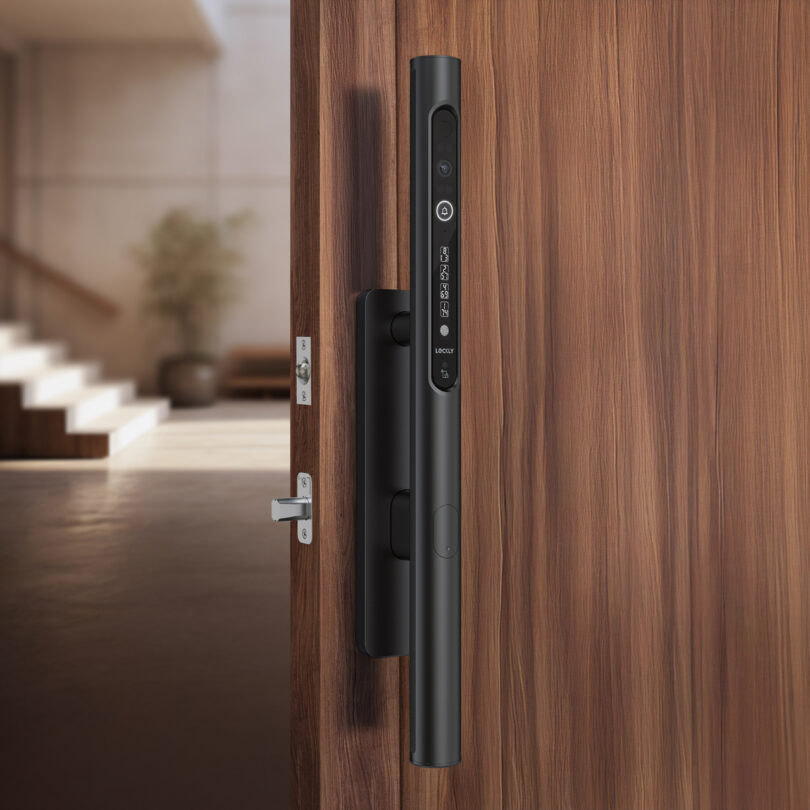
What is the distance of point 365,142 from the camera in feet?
1.86

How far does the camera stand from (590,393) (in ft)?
2.11

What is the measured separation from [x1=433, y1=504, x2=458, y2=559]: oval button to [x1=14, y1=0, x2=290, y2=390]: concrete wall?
8.61 meters

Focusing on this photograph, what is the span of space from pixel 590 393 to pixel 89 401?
6518 mm

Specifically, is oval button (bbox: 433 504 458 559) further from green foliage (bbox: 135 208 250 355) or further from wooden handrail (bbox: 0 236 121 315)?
wooden handrail (bbox: 0 236 121 315)

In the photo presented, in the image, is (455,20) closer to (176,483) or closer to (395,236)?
(395,236)

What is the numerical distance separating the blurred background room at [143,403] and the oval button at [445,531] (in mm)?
1575

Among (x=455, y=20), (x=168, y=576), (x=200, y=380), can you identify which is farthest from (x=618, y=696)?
(x=200, y=380)

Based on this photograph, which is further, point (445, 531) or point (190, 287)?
point (190, 287)

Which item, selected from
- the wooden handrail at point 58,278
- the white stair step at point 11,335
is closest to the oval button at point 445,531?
the white stair step at point 11,335

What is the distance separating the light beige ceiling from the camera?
8.08 meters

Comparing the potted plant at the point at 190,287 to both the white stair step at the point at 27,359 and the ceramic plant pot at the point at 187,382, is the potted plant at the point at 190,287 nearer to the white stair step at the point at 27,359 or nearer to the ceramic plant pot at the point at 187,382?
the ceramic plant pot at the point at 187,382

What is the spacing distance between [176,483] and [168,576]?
1.76 m

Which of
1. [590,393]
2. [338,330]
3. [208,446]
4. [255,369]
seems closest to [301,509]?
[338,330]

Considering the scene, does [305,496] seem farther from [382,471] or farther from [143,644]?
[143,644]
